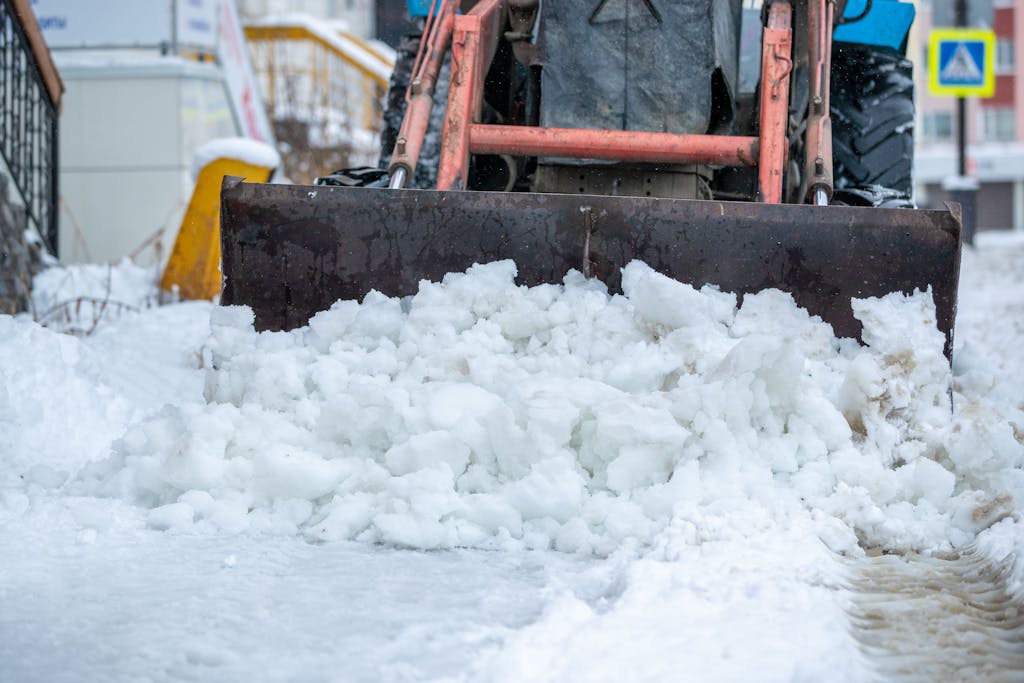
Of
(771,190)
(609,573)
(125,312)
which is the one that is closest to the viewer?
(609,573)

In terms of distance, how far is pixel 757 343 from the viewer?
3154 mm

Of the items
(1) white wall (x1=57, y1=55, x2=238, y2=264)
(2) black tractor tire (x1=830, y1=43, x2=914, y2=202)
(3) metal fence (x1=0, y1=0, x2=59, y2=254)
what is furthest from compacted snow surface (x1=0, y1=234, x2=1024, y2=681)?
(1) white wall (x1=57, y1=55, x2=238, y2=264)

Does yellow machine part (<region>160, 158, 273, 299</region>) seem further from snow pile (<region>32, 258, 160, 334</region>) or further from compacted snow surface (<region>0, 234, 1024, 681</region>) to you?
compacted snow surface (<region>0, 234, 1024, 681</region>)

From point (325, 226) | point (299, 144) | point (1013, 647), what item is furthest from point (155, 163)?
point (1013, 647)

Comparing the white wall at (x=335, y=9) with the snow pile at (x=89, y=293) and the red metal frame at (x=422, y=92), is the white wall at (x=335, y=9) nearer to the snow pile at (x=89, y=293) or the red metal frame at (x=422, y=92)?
the snow pile at (x=89, y=293)

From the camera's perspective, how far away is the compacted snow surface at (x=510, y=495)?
2258 millimetres

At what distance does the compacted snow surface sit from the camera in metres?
2.26

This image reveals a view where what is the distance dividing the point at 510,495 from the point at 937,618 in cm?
105

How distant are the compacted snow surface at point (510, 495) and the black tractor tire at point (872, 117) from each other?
1.44m

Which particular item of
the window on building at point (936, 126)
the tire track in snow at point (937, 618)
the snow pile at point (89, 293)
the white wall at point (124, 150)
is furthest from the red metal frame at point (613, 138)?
the window on building at point (936, 126)

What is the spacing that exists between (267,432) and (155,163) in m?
6.52

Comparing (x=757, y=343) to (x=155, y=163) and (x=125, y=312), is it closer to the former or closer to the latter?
(x=125, y=312)

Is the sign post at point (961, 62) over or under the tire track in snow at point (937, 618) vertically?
over

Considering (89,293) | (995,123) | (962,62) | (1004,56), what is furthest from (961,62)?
(1004,56)
